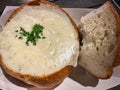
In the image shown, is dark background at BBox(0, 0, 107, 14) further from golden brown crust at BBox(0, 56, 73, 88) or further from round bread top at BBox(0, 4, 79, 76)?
golden brown crust at BBox(0, 56, 73, 88)

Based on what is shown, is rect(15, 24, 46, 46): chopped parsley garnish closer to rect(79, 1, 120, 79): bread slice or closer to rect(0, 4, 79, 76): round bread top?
rect(0, 4, 79, 76): round bread top

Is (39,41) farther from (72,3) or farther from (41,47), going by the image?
(72,3)

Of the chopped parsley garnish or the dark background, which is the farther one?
the dark background

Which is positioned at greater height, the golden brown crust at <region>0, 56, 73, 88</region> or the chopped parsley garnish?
the chopped parsley garnish

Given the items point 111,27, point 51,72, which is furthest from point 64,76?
point 111,27

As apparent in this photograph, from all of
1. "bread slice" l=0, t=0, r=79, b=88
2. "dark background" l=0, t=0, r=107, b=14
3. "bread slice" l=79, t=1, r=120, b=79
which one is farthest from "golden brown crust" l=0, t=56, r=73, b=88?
"dark background" l=0, t=0, r=107, b=14

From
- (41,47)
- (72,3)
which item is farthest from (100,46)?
(72,3)

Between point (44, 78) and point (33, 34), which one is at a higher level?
point (33, 34)
